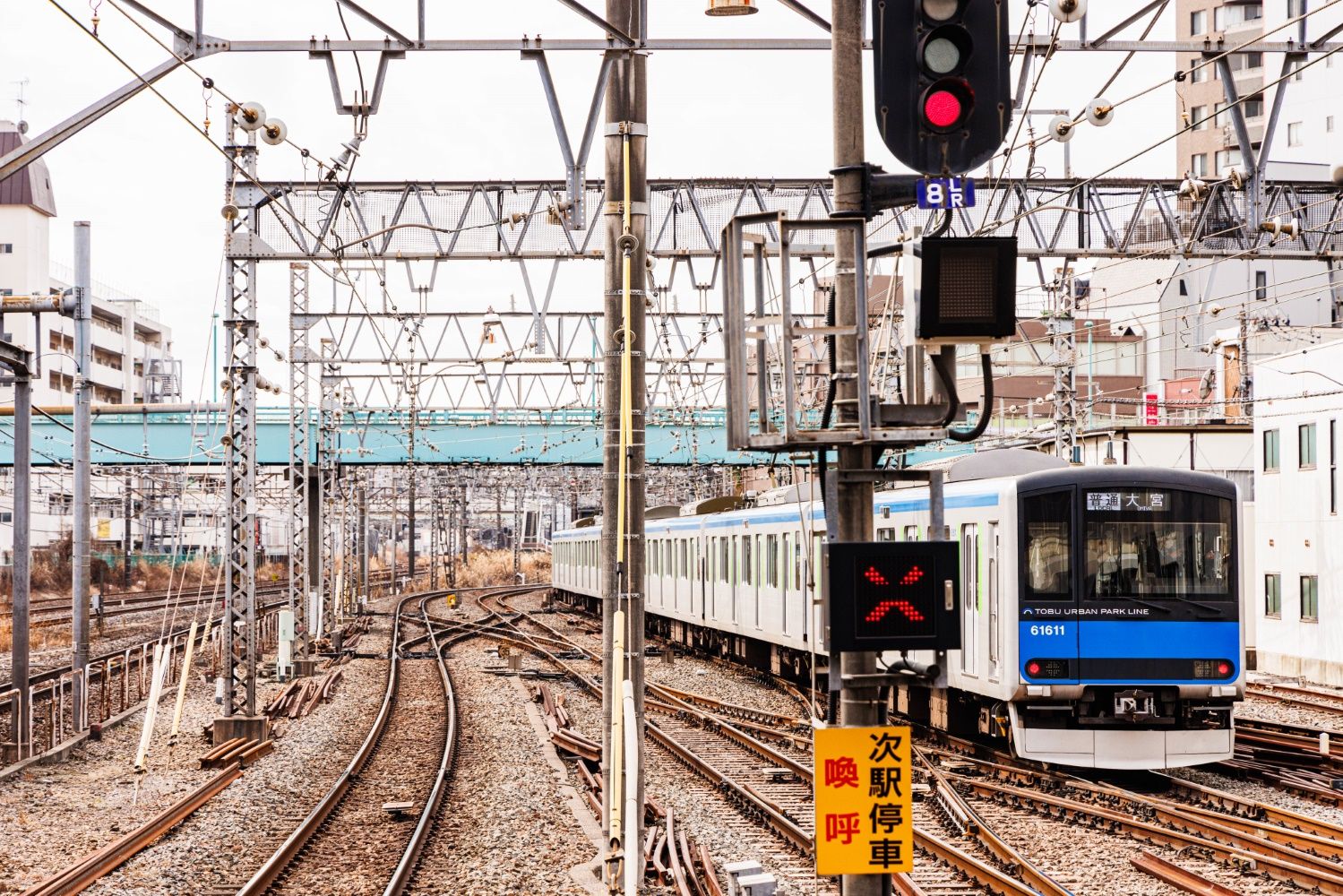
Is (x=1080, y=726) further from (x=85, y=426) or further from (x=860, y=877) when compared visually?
(x=85, y=426)

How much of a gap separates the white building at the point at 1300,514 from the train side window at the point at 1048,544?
12.7 meters

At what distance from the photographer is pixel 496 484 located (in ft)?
185

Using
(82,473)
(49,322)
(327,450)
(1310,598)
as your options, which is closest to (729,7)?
(82,473)

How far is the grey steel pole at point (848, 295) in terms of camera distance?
526 cm

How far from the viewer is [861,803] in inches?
203

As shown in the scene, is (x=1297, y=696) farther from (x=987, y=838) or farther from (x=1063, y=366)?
(x=987, y=838)

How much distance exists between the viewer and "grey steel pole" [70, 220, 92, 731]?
16.0 metres

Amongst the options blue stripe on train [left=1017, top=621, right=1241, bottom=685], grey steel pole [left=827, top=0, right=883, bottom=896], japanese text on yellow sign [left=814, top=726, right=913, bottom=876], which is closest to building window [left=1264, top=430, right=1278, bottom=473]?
blue stripe on train [left=1017, top=621, right=1241, bottom=685]

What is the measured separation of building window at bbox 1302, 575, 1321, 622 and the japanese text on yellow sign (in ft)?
69.0

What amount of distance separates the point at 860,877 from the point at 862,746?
0.47m

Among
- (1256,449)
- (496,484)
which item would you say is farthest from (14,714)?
(496,484)

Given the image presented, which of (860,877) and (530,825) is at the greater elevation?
(860,877)

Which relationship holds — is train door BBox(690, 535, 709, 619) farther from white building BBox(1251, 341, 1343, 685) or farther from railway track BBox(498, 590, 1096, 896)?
white building BBox(1251, 341, 1343, 685)

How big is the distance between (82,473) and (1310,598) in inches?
747
